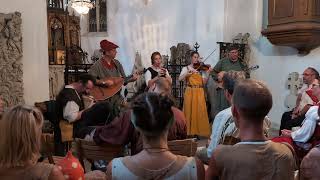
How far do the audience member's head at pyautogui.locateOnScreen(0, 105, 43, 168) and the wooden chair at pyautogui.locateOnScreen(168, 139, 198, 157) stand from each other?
118cm

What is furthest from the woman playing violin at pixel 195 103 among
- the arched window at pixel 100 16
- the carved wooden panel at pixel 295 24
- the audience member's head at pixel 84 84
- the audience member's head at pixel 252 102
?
the arched window at pixel 100 16

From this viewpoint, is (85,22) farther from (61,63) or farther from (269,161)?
(269,161)

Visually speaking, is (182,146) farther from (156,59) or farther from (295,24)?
(295,24)

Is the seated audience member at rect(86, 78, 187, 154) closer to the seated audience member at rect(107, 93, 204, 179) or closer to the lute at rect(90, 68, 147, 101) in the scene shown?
the seated audience member at rect(107, 93, 204, 179)

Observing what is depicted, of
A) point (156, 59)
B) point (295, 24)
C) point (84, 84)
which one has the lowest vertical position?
point (84, 84)

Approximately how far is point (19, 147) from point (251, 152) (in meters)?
0.87

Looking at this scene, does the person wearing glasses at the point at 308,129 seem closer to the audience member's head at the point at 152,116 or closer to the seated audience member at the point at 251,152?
the seated audience member at the point at 251,152

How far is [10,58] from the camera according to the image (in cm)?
474

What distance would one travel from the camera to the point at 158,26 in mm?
10359

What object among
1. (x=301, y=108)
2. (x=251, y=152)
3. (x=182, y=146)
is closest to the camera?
(x=251, y=152)

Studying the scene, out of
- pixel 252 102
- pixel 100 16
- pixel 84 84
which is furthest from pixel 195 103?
pixel 100 16

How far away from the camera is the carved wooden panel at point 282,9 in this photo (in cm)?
605

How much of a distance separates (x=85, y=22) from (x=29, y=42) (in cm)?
707

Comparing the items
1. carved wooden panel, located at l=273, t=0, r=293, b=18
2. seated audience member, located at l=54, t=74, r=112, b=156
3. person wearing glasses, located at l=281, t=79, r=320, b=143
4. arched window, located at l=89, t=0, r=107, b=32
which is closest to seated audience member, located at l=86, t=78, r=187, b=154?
seated audience member, located at l=54, t=74, r=112, b=156
